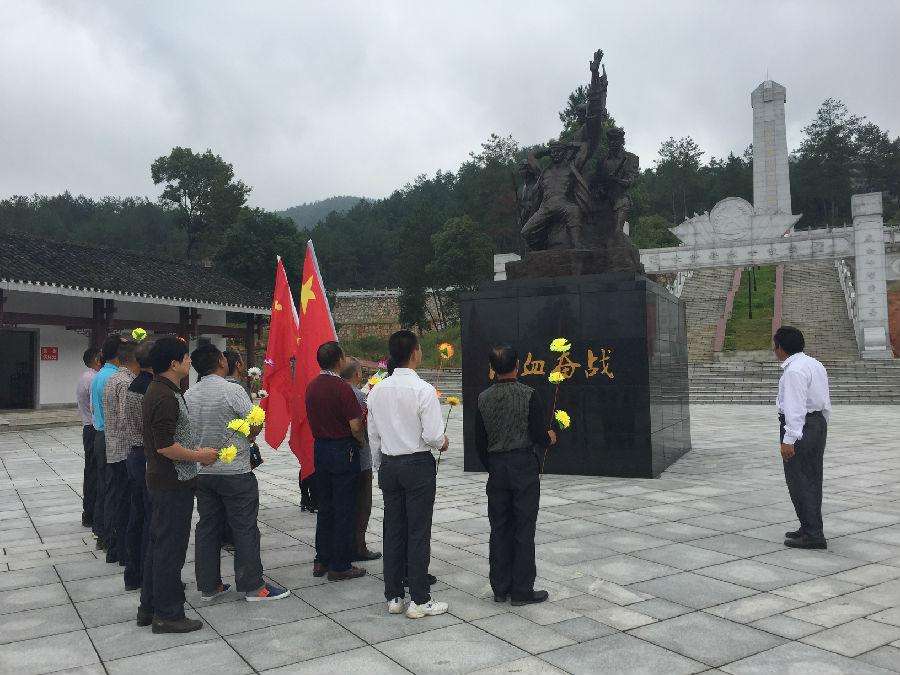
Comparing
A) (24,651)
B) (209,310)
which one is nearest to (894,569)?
(24,651)

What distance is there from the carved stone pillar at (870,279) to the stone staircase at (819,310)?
76 cm

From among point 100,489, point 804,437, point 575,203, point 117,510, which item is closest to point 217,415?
point 117,510

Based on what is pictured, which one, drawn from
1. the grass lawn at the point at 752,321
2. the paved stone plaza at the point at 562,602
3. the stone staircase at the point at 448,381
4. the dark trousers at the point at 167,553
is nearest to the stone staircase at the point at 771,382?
the grass lawn at the point at 752,321

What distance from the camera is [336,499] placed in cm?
441

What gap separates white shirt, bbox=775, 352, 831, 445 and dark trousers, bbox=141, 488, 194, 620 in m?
4.09

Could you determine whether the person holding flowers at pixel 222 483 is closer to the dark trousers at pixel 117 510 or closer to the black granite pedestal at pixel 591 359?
the dark trousers at pixel 117 510

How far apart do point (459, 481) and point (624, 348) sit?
2503 mm

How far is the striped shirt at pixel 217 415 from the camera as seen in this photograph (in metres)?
3.84

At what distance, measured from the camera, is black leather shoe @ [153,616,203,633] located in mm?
3502

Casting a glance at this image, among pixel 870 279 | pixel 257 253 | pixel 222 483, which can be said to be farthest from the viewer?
pixel 257 253

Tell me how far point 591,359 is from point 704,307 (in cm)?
2534

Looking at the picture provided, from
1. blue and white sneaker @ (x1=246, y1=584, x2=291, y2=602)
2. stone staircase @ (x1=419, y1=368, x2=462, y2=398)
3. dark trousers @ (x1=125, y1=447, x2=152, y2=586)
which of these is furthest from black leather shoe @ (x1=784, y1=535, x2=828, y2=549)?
stone staircase @ (x1=419, y1=368, x2=462, y2=398)

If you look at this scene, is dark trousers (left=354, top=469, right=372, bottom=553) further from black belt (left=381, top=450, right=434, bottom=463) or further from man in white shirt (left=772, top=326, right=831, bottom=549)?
man in white shirt (left=772, top=326, right=831, bottom=549)

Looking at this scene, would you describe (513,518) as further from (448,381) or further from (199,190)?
(199,190)
